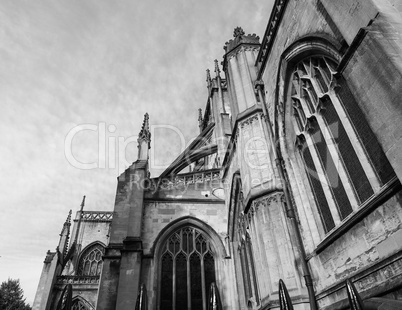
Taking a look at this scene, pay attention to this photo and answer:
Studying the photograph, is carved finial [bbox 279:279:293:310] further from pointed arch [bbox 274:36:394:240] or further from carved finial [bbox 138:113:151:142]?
carved finial [bbox 138:113:151:142]

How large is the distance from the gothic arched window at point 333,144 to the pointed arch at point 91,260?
880 inches

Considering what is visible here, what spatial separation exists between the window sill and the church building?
0.02m

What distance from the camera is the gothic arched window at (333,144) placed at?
4.60 m

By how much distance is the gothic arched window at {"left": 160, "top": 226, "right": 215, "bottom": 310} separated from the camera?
9539mm

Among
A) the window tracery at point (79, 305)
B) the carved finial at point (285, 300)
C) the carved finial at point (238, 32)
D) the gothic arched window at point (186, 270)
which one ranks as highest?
the carved finial at point (238, 32)

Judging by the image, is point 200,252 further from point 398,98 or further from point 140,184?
point 398,98

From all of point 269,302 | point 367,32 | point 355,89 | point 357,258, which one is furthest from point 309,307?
point 367,32

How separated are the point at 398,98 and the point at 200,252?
8.78 m

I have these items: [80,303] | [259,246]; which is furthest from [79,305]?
[259,246]

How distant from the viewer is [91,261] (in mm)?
24719

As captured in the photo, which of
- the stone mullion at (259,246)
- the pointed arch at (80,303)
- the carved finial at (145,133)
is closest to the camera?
the stone mullion at (259,246)

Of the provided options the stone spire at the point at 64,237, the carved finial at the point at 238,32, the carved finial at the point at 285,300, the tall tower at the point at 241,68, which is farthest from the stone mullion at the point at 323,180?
the stone spire at the point at 64,237

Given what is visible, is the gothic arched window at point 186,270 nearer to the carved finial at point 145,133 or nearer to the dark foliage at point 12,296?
the carved finial at point 145,133

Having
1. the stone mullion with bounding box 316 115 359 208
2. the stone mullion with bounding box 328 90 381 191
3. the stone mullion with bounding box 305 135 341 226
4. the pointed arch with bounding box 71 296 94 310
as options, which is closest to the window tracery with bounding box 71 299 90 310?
the pointed arch with bounding box 71 296 94 310
